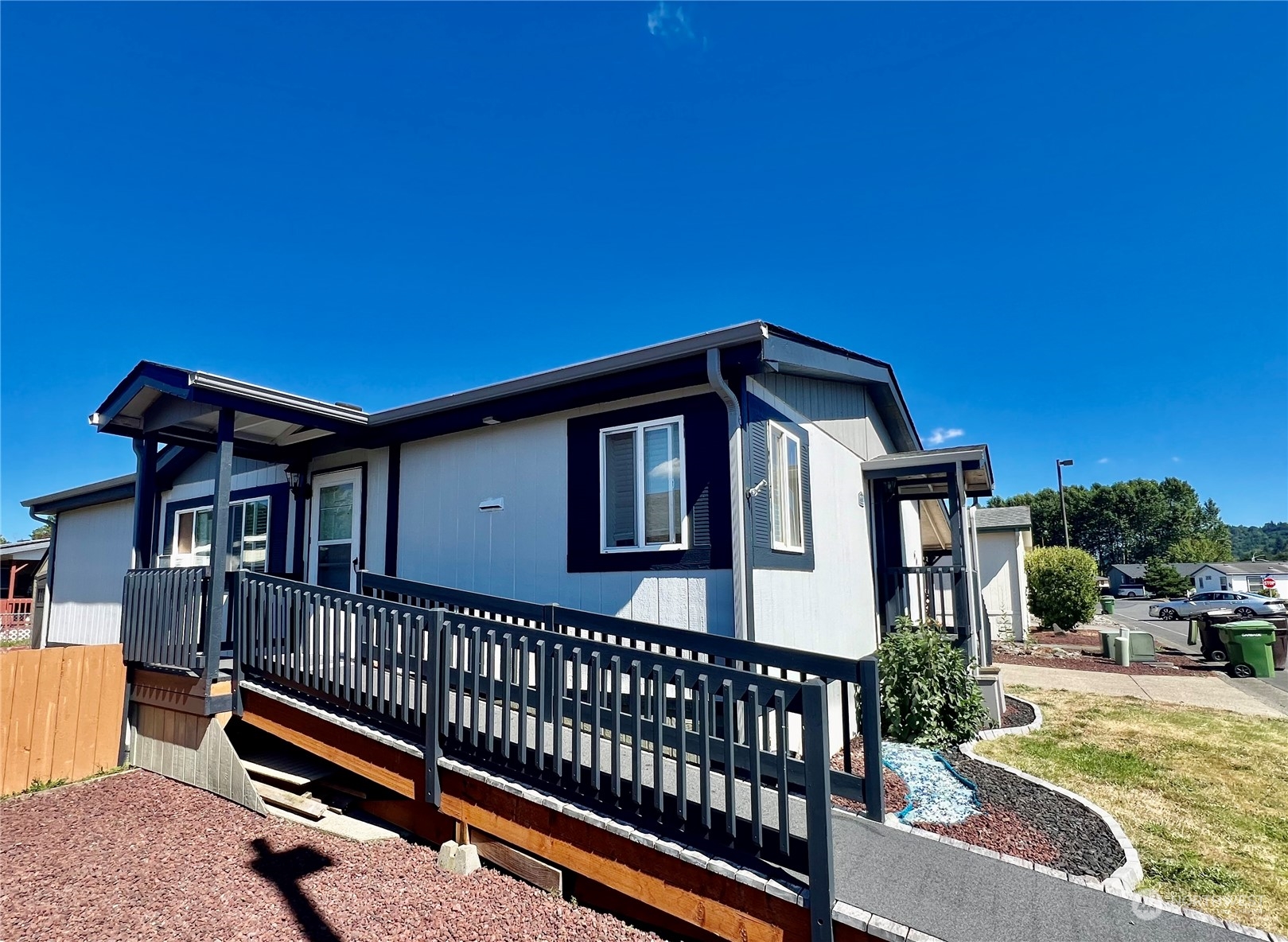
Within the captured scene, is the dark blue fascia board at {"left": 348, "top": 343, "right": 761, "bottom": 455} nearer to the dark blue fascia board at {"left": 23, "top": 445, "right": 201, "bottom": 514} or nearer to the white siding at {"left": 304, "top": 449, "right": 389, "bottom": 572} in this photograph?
the white siding at {"left": 304, "top": 449, "right": 389, "bottom": 572}

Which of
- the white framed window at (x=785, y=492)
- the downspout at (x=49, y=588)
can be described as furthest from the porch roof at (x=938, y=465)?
the downspout at (x=49, y=588)

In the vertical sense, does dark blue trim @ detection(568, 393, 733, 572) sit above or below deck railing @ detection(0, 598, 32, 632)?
above

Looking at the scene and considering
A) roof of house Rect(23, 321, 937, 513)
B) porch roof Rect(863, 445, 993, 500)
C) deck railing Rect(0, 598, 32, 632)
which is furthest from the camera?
deck railing Rect(0, 598, 32, 632)

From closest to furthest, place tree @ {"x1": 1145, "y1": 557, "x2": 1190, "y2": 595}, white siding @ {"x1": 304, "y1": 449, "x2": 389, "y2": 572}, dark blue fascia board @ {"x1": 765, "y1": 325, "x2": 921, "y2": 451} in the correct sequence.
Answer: dark blue fascia board @ {"x1": 765, "y1": 325, "x2": 921, "y2": 451} → white siding @ {"x1": 304, "y1": 449, "x2": 389, "y2": 572} → tree @ {"x1": 1145, "y1": 557, "x2": 1190, "y2": 595}

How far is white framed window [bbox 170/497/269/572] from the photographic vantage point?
896 cm

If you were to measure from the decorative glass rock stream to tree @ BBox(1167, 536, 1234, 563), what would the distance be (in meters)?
64.1

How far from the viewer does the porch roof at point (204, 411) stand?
19.6 ft

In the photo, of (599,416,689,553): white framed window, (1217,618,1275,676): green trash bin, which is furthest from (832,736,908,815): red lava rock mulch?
(1217,618,1275,676): green trash bin

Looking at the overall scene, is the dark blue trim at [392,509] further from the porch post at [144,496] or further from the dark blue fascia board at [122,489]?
the dark blue fascia board at [122,489]

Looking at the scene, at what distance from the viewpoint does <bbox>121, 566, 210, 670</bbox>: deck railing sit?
19.1ft

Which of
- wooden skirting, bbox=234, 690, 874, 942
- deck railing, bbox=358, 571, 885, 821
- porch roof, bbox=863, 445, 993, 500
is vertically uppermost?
porch roof, bbox=863, 445, 993, 500

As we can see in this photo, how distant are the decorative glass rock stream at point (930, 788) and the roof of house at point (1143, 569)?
55643 millimetres

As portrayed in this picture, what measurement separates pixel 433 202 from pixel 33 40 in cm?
635

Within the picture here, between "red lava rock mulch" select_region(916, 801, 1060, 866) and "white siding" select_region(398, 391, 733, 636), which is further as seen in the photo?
"white siding" select_region(398, 391, 733, 636)
